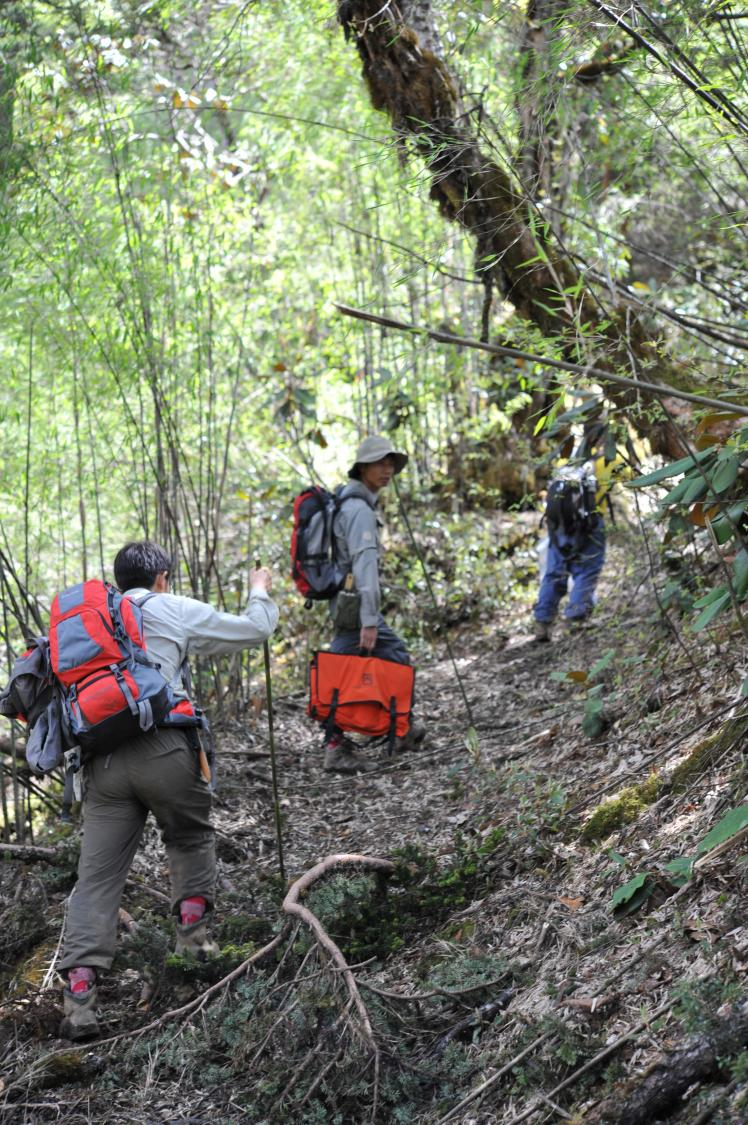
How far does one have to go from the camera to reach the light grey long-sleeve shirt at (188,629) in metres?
3.29

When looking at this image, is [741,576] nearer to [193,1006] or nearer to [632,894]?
[632,894]

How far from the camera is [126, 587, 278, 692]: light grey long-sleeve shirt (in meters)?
3.29

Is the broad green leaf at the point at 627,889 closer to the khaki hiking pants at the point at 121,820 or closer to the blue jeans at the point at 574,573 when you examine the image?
the khaki hiking pants at the point at 121,820

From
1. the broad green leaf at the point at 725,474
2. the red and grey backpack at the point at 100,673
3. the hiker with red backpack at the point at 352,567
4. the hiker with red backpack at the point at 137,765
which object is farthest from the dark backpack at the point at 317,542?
the broad green leaf at the point at 725,474

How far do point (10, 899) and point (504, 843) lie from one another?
1912 mm

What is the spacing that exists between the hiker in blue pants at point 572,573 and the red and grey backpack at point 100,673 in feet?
12.6

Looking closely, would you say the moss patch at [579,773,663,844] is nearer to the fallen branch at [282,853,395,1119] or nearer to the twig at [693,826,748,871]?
the twig at [693,826,748,871]

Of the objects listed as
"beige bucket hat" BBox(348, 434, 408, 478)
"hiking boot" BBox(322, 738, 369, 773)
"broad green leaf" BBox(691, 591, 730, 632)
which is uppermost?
"beige bucket hat" BBox(348, 434, 408, 478)

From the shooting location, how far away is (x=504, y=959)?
2617 mm

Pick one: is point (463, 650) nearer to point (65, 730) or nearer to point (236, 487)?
point (236, 487)

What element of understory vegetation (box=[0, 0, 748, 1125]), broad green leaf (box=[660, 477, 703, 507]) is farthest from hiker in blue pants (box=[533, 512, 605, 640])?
Result: broad green leaf (box=[660, 477, 703, 507])

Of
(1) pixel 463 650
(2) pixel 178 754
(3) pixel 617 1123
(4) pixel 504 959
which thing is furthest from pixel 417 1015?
(1) pixel 463 650

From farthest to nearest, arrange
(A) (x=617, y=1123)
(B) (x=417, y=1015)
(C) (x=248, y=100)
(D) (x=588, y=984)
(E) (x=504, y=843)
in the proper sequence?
(C) (x=248, y=100) < (E) (x=504, y=843) < (B) (x=417, y=1015) < (D) (x=588, y=984) < (A) (x=617, y=1123)

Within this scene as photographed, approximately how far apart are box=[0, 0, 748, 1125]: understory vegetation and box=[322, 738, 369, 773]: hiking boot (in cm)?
10
